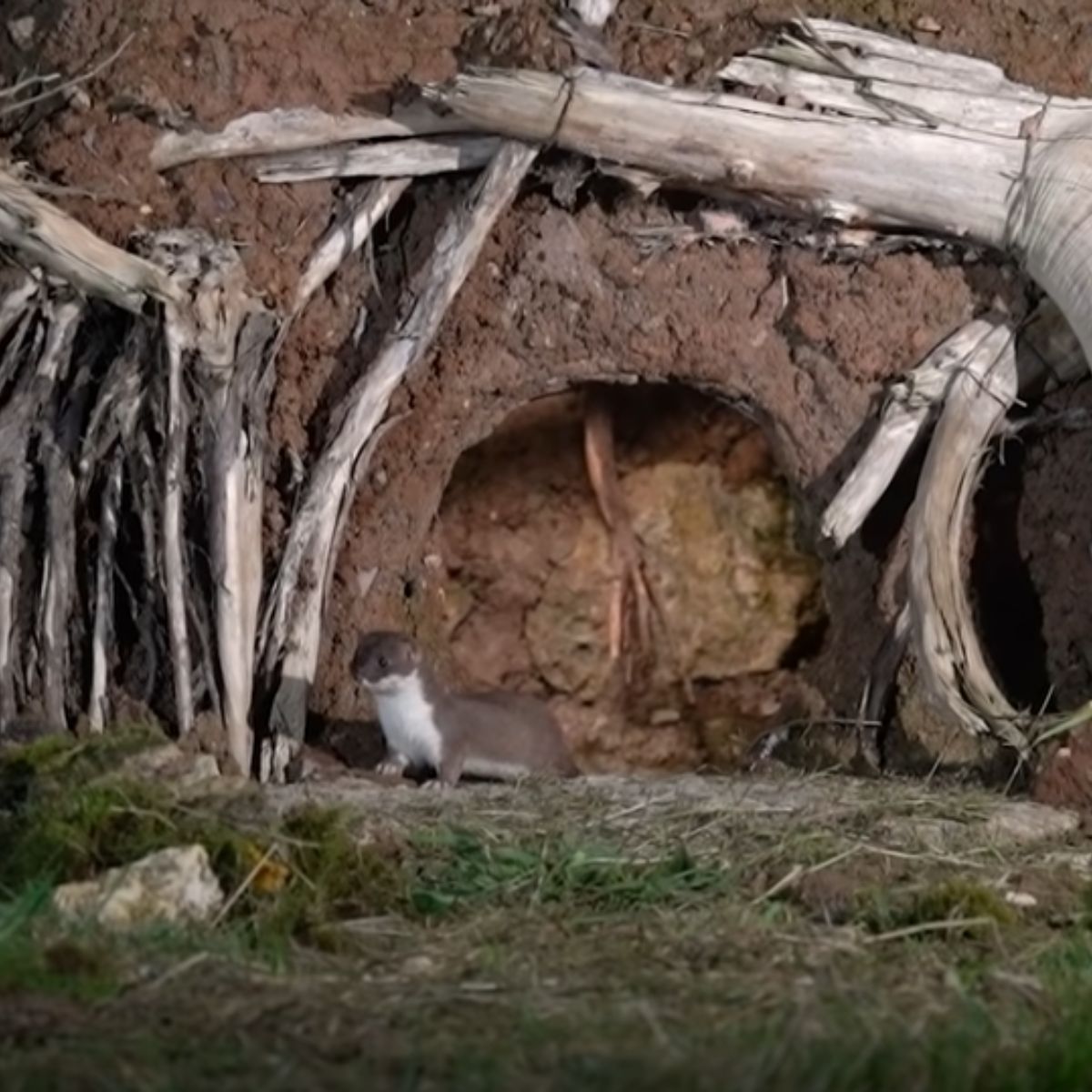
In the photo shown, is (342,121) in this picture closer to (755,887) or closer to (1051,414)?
(1051,414)

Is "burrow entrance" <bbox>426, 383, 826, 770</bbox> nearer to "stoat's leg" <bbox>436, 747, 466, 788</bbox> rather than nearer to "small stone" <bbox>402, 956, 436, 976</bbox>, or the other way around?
"stoat's leg" <bbox>436, 747, 466, 788</bbox>

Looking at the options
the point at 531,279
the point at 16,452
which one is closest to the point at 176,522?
the point at 16,452

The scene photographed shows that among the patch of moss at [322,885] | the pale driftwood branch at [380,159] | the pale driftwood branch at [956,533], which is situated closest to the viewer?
the patch of moss at [322,885]

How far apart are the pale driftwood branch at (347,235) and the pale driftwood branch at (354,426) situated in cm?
34

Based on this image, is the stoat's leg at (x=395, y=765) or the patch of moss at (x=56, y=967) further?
the stoat's leg at (x=395, y=765)

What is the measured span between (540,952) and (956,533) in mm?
3754

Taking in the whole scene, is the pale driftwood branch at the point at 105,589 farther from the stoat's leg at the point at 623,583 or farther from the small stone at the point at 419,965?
the small stone at the point at 419,965

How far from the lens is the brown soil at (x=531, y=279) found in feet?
32.1

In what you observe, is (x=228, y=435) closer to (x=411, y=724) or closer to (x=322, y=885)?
(x=411, y=724)

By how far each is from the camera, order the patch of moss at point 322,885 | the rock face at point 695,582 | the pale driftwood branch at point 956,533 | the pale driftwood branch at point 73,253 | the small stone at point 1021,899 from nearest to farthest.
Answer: the patch of moss at point 322,885
the small stone at point 1021,899
the pale driftwood branch at point 73,253
the pale driftwood branch at point 956,533
the rock face at point 695,582

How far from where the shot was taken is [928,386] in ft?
32.1

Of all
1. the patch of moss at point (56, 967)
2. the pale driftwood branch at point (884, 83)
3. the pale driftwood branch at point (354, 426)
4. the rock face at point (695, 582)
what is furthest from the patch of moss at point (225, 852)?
the rock face at point (695, 582)

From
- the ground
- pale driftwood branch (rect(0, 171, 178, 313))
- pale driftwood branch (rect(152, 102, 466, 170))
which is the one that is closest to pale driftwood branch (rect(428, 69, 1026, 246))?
the ground

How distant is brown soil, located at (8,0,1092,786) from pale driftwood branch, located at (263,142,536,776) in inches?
8.4
